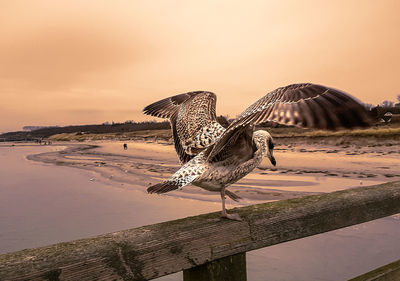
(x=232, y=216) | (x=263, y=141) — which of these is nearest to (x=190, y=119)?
(x=263, y=141)

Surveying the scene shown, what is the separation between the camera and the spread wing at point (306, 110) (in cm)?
174

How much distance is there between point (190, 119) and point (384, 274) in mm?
1767

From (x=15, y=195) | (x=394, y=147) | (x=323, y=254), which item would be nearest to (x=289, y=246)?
(x=323, y=254)

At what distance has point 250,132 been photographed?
2105 mm

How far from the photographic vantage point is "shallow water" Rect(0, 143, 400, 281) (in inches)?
211

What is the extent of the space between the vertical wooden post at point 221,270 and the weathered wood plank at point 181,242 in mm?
54

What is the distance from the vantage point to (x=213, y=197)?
1138cm

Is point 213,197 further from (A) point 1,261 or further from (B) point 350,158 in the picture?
(B) point 350,158

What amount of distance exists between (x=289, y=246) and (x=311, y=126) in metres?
4.94

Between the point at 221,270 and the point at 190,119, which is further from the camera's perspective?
the point at 190,119

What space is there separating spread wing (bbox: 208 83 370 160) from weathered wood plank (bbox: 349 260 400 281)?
1.27 meters

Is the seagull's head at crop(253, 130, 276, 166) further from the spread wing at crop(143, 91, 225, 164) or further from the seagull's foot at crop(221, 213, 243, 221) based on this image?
the seagull's foot at crop(221, 213, 243, 221)

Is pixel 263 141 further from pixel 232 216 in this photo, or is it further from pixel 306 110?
pixel 232 216

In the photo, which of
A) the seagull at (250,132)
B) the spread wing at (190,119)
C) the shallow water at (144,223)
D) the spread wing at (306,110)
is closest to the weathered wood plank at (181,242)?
the seagull at (250,132)
